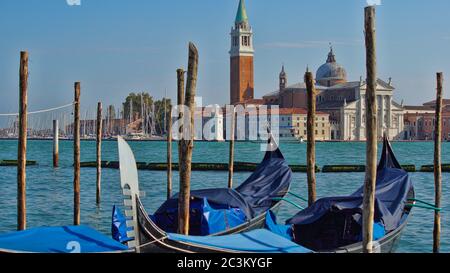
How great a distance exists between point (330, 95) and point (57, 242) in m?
48.9

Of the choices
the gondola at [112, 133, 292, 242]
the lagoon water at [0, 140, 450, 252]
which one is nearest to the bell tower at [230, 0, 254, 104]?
the lagoon water at [0, 140, 450, 252]

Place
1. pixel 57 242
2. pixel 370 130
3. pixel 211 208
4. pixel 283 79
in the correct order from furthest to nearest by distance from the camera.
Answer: pixel 283 79 → pixel 211 208 → pixel 370 130 → pixel 57 242

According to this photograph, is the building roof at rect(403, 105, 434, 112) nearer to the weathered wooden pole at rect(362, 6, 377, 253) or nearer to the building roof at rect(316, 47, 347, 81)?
the building roof at rect(316, 47, 347, 81)

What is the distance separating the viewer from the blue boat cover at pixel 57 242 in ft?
12.7

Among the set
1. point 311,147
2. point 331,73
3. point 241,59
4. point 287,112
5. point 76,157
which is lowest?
point 76,157

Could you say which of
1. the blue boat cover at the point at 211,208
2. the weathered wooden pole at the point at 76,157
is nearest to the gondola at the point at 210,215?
the blue boat cover at the point at 211,208

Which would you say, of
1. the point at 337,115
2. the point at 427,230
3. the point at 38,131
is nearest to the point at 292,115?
the point at 337,115

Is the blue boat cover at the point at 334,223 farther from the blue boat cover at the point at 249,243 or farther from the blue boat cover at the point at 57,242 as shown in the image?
the blue boat cover at the point at 57,242

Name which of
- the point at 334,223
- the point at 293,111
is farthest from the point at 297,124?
the point at 334,223

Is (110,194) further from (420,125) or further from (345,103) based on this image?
(420,125)

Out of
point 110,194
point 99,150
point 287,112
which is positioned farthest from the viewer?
point 287,112

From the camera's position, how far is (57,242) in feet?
12.9

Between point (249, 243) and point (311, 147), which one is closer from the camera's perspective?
point (249, 243)

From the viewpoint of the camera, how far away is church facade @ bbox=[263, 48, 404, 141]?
49.2m
